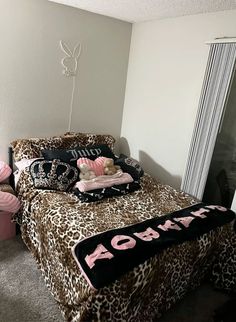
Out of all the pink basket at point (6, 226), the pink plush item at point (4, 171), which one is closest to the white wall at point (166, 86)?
the pink plush item at point (4, 171)

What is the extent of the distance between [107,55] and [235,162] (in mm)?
1901

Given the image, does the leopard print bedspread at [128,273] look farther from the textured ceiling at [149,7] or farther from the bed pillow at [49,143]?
the textured ceiling at [149,7]

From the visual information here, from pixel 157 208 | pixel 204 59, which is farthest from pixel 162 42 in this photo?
pixel 157 208

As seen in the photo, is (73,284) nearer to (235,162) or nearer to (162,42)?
(235,162)

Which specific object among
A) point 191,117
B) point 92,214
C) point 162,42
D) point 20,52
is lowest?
point 92,214

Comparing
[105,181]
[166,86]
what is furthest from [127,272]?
[166,86]

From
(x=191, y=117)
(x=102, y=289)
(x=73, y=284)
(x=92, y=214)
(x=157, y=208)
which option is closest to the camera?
(x=102, y=289)

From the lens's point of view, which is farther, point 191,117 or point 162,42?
point 162,42

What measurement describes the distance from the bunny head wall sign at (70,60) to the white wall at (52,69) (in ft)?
0.18

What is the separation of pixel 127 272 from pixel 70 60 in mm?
2314

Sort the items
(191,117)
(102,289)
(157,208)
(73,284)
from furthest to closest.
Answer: (191,117) < (157,208) < (73,284) < (102,289)

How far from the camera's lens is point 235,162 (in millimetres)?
2430

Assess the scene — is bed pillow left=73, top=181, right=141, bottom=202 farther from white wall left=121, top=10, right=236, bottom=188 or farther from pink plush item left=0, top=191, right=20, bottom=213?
white wall left=121, top=10, right=236, bottom=188

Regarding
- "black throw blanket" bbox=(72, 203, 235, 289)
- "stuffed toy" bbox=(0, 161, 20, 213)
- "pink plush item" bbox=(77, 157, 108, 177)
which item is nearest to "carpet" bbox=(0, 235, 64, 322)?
"stuffed toy" bbox=(0, 161, 20, 213)
